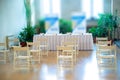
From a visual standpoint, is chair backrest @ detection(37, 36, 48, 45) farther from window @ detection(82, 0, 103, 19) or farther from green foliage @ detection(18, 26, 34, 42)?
window @ detection(82, 0, 103, 19)

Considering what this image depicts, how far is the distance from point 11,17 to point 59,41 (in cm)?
292

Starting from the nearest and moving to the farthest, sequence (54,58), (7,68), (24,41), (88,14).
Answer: (7,68)
(54,58)
(24,41)
(88,14)

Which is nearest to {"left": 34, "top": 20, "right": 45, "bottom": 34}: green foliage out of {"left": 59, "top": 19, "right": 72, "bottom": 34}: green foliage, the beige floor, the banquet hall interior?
the banquet hall interior

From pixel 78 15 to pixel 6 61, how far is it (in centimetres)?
501

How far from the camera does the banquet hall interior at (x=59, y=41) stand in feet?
24.1

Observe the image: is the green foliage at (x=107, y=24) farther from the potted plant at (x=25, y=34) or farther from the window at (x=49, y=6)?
the potted plant at (x=25, y=34)

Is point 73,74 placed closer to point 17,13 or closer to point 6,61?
point 6,61

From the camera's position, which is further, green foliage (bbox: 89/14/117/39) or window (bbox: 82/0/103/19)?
window (bbox: 82/0/103/19)

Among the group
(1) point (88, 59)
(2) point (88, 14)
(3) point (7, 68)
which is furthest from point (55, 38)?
(2) point (88, 14)

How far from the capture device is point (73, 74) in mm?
6953

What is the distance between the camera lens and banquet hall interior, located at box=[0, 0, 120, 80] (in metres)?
7.34

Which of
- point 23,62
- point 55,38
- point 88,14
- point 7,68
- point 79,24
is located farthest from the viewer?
point 88,14

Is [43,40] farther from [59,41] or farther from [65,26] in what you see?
[65,26]

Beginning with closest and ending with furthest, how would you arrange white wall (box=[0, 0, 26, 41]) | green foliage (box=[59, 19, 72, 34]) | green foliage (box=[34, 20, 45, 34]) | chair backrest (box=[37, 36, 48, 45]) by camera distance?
chair backrest (box=[37, 36, 48, 45]) < white wall (box=[0, 0, 26, 41]) < green foliage (box=[59, 19, 72, 34]) < green foliage (box=[34, 20, 45, 34])
